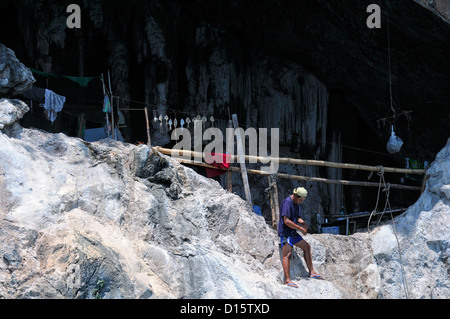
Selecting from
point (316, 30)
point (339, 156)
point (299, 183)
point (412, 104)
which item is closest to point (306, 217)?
point (299, 183)

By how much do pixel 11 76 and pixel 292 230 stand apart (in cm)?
554

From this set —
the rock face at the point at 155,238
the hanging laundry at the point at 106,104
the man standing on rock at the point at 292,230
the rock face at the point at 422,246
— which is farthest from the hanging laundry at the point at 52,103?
the rock face at the point at 422,246

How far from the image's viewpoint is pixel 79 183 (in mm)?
8336

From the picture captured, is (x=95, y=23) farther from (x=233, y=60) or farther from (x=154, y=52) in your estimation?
(x=233, y=60)

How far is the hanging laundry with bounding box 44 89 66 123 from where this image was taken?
1149cm

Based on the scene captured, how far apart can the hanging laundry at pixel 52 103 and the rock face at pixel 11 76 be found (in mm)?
1864

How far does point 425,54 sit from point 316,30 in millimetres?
2725

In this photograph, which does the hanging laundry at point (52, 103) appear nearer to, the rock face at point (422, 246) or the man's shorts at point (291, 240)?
the man's shorts at point (291, 240)

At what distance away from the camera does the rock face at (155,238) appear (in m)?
6.96

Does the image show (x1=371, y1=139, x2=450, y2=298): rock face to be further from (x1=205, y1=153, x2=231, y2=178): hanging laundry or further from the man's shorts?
(x1=205, y1=153, x2=231, y2=178): hanging laundry

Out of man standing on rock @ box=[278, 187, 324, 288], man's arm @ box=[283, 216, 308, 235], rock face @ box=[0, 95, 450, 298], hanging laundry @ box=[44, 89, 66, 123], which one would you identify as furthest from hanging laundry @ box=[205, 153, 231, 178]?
hanging laundry @ box=[44, 89, 66, 123]

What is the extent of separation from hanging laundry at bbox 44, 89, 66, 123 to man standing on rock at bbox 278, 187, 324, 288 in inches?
231

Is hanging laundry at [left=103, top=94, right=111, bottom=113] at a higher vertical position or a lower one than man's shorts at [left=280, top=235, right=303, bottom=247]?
higher

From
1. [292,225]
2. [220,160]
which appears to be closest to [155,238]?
[292,225]
